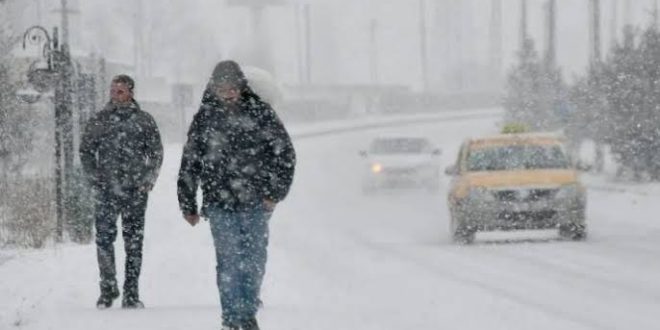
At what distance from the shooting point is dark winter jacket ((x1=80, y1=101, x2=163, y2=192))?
10922 millimetres

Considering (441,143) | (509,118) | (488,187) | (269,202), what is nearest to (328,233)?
(488,187)

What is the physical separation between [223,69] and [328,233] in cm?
1382

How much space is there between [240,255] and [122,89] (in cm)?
247

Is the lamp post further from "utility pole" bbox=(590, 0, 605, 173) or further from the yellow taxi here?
"utility pole" bbox=(590, 0, 605, 173)

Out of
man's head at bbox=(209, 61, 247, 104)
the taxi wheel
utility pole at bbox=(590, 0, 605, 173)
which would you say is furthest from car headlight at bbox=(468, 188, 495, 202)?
utility pole at bbox=(590, 0, 605, 173)

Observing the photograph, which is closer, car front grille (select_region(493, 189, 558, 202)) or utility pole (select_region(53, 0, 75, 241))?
utility pole (select_region(53, 0, 75, 241))

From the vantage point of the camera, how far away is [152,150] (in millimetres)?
11039

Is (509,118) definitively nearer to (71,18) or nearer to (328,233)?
(328,233)

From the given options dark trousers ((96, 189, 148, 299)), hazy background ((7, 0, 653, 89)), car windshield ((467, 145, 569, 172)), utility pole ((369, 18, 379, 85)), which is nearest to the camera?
dark trousers ((96, 189, 148, 299))

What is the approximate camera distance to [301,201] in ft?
111

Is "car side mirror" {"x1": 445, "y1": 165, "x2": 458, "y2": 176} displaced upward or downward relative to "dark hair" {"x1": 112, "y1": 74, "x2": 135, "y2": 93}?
downward

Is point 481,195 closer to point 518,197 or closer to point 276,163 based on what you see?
point 518,197

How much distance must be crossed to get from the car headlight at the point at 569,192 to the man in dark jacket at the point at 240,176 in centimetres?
1044

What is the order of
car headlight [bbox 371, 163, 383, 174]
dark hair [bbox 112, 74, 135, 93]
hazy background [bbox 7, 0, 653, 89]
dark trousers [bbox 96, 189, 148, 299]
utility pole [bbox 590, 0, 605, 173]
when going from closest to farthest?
dark hair [bbox 112, 74, 135, 93], dark trousers [bbox 96, 189, 148, 299], car headlight [bbox 371, 163, 383, 174], utility pole [bbox 590, 0, 605, 173], hazy background [bbox 7, 0, 653, 89]
